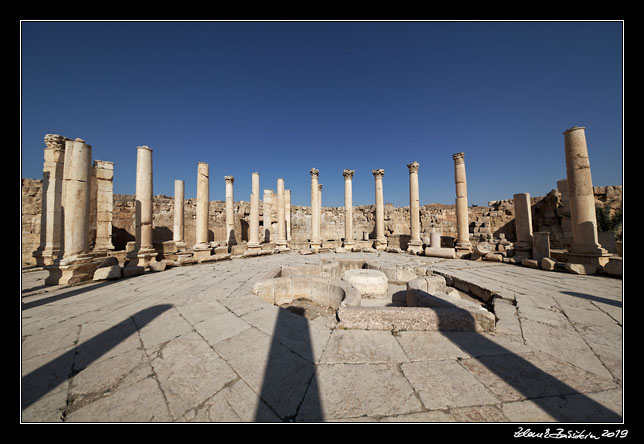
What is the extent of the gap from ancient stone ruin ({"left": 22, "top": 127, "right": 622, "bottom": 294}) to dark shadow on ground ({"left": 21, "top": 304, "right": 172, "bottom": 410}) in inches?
133

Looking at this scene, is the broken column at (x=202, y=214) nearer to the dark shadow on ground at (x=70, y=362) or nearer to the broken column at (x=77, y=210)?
the broken column at (x=77, y=210)

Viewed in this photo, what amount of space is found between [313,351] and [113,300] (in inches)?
160

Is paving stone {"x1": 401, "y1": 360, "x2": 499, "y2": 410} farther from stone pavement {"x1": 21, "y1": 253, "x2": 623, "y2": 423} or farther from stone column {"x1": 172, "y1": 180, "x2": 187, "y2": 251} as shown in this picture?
stone column {"x1": 172, "y1": 180, "x2": 187, "y2": 251}

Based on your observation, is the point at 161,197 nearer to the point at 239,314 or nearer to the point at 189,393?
the point at 239,314

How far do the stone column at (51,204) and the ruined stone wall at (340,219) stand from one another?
8.46 ft

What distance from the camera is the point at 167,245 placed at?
376 inches

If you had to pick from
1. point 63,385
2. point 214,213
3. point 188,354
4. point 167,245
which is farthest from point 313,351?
point 214,213

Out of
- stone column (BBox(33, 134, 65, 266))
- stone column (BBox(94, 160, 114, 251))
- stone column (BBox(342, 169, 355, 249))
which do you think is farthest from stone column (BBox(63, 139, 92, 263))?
stone column (BBox(342, 169, 355, 249))

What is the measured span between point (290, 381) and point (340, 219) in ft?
74.5

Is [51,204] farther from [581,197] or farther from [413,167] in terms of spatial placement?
[581,197]

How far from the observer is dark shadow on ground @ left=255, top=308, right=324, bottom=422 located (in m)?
1.53

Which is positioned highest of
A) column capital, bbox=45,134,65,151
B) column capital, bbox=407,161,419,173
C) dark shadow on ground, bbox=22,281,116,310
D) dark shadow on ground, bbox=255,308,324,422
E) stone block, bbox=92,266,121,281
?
column capital, bbox=407,161,419,173

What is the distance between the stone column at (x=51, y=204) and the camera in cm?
855

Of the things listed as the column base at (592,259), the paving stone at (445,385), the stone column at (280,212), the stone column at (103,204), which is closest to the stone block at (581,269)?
the column base at (592,259)
